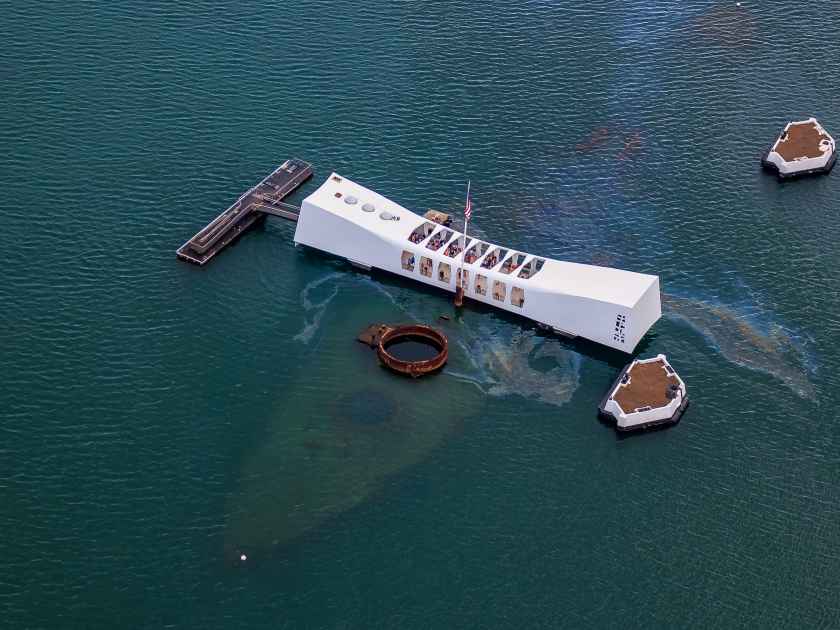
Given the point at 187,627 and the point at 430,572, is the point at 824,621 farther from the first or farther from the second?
the point at 187,627

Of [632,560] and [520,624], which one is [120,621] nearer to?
[520,624]

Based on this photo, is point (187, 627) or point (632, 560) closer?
point (187, 627)

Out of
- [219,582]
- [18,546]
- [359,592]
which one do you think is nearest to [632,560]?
[359,592]

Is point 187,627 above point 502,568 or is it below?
below

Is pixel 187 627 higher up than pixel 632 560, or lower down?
lower down

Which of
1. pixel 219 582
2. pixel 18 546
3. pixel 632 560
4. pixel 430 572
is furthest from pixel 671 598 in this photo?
pixel 18 546

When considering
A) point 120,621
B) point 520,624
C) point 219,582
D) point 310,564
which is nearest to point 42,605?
point 120,621

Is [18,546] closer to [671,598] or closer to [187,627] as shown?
[187,627]
